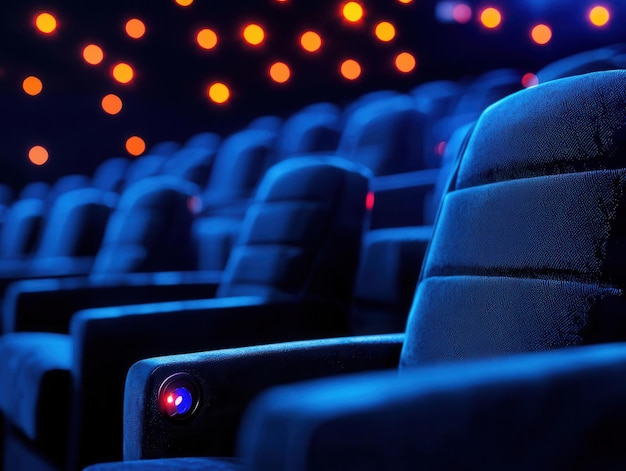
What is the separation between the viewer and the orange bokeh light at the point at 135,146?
462 cm

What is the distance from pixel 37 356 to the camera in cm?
133

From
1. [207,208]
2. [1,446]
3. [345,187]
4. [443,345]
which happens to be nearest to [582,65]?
[345,187]

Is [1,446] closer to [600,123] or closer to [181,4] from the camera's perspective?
[600,123]

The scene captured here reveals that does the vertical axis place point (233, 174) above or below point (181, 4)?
below

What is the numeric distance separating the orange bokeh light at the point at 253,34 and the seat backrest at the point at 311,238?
133 inches

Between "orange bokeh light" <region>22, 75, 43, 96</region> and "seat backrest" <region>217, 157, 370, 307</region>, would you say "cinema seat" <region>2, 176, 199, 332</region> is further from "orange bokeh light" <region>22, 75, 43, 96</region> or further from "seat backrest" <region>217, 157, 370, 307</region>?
"orange bokeh light" <region>22, 75, 43, 96</region>

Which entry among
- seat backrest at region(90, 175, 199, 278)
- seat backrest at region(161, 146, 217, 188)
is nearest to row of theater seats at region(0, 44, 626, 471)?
seat backrest at region(90, 175, 199, 278)

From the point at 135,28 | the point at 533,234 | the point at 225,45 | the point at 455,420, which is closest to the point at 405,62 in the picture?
the point at 225,45

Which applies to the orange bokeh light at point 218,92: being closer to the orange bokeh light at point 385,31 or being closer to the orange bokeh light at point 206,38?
the orange bokeh light at point 206,38

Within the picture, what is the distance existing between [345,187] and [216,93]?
3.46m

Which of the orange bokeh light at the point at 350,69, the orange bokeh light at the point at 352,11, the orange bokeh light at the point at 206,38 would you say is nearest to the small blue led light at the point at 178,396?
the orange bokeh light at the point at 206,38

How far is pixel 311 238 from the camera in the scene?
142cm

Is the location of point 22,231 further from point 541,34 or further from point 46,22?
point 541,34

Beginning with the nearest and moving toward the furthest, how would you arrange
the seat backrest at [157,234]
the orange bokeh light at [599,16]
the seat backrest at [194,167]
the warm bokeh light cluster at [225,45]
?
the seat backrest at [157,234] → the seat backrest at [194,167] → the orange bokeh light at [599,16] → the warm bokeh light cluster at [225,45]
